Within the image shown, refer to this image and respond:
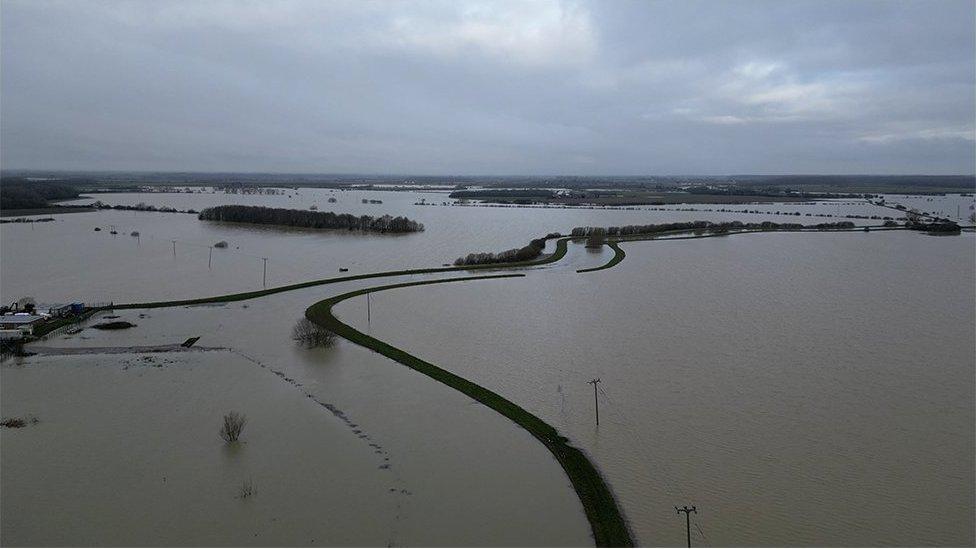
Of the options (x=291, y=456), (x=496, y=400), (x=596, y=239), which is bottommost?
Result: (x=291, y=456)

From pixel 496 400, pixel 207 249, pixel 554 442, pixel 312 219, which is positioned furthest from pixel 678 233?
pixel 554 442

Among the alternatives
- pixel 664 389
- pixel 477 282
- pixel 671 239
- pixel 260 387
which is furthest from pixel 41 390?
pixel 671 239

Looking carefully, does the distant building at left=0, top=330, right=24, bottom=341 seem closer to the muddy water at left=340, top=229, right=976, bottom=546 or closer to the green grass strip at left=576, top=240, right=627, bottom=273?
the muddy water at left=340, top=229, right=976, bottom=546

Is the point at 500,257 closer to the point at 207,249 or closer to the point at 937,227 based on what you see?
the point at 207,249

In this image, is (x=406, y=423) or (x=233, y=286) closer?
(x=406, y=423)

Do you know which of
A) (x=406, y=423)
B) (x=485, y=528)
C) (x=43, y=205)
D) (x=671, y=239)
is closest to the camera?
(x=485, y=528)

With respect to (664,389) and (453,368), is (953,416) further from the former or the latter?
(453,368)
